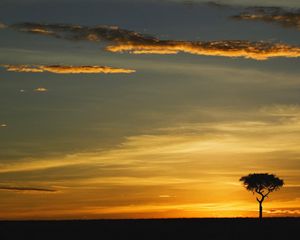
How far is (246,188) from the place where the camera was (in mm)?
126000

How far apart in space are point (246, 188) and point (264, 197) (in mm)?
3565
